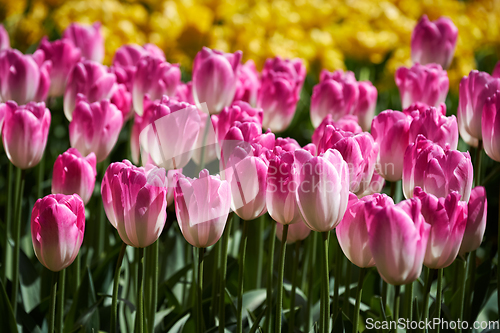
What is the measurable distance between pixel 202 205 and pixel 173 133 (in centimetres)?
31

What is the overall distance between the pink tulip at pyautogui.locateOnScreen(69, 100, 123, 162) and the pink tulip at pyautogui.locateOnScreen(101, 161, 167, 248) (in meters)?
0.43

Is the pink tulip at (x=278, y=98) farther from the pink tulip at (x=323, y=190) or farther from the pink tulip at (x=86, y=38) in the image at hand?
the pink tulip at (x=86, y=38)

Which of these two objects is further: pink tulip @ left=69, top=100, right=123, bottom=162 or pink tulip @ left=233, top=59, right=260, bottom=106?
pink tulip @ left=233, top=59, right=260, bottom=106

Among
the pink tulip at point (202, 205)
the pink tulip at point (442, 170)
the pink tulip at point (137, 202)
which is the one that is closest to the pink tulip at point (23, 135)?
the pink tulip at point (137, 202)

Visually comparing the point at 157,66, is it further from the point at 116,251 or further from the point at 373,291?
the point at 373,291

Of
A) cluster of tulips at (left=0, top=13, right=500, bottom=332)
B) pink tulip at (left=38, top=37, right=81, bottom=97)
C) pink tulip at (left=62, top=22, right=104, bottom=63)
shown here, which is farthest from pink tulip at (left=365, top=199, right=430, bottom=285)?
pink tulip at (left=62, top=22, right=104, bottom=63)

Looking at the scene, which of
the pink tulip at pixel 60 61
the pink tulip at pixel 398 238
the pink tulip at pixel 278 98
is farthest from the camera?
the pink tulip at pixel 60 61

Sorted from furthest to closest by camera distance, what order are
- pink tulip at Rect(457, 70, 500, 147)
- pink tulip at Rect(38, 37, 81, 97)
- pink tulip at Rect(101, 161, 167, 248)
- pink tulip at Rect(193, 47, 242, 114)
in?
pink tulip at Rect(38, 37, 81, 97)
pink tulip at Rect(193, 47, 242, 114)
pink tulip at Rect(457, 70, 500, 147)
pink tulip at Rect(101, 161, 167, 248)

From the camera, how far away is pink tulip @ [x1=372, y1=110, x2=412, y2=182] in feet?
3.55

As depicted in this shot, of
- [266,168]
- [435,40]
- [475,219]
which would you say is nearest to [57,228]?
[266,168]

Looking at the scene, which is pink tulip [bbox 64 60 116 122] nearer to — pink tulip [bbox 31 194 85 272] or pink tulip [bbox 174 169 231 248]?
pink tulip [bbox 31 194 85 272]

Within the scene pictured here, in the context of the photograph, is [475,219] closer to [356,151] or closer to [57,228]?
[356,151]

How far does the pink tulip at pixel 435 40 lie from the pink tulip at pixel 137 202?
1.21m

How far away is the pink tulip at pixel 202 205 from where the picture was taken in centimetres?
87
